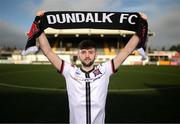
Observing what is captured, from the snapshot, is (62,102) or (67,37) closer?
(62,102)

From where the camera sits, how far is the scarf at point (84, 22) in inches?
170

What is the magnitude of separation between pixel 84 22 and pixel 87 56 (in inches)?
26.4

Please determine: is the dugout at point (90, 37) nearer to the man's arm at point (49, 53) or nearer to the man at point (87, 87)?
the man's arm at point (49, 53)

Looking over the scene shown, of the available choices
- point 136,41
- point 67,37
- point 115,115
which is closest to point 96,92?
point 136,41

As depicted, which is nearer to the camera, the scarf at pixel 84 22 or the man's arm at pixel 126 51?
the man's arm at pixel 126 51

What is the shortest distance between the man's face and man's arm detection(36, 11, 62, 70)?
30 centimetres

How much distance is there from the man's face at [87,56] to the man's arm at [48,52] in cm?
30

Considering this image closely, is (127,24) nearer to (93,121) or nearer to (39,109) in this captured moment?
(93,121)

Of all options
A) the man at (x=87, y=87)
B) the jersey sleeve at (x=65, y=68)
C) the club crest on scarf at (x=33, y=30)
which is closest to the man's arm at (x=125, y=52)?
the man at (x=87, y=87)

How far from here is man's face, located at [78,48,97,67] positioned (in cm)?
384

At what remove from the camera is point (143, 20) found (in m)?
4.37

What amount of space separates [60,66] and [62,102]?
8.45m

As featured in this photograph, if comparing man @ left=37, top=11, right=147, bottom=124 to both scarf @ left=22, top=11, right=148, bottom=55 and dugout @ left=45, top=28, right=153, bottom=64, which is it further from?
dugout @ left=45, top=28, right=153, bottom=64

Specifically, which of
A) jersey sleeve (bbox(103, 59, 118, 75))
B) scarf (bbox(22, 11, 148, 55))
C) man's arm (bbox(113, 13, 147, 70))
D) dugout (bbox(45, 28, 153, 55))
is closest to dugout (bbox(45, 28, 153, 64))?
dugout (bbox(45, 28, 153, 55))
